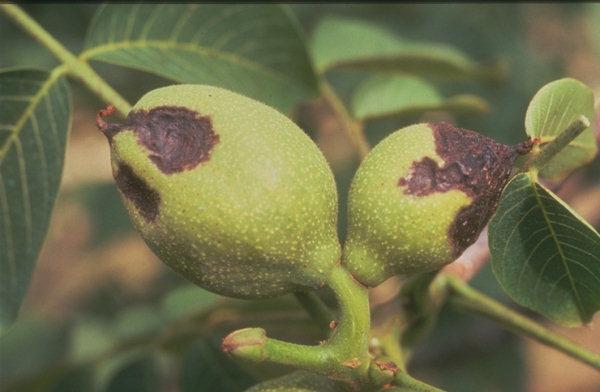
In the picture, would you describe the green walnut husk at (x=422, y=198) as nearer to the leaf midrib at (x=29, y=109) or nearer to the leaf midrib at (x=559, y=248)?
the leaf midrib at (x=559, y=248)

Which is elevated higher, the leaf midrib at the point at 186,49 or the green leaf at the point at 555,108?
the leaf midrib at the point at 186,49

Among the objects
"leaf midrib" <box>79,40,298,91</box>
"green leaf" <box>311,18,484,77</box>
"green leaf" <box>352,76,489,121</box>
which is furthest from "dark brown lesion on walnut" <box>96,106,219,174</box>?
"green leaf" <box>311,18,484,77</box>

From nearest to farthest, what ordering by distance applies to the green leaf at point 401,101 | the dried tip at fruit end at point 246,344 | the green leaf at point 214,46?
1. the dried tip at fruit end at point 246,344
2. the green leaf at point 214,46
3. the green leaf at point 401,101

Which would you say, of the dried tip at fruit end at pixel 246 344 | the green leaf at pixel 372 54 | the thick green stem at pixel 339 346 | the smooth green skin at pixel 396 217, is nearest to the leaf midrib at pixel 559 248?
the smooth green skin at pixel 396 217

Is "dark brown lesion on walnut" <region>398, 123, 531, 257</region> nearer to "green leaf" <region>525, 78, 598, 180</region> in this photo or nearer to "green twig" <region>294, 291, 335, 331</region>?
"green leaf" <region>525, 78, 598, 180</region>

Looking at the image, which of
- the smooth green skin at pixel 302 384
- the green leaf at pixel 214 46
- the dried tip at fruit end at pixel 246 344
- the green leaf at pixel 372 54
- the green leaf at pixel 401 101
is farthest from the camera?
the green leaf at pixel 372 54

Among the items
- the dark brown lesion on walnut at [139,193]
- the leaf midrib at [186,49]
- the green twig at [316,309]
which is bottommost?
the green twig at [316,309]

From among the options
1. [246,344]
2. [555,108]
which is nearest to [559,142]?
[555,108]
